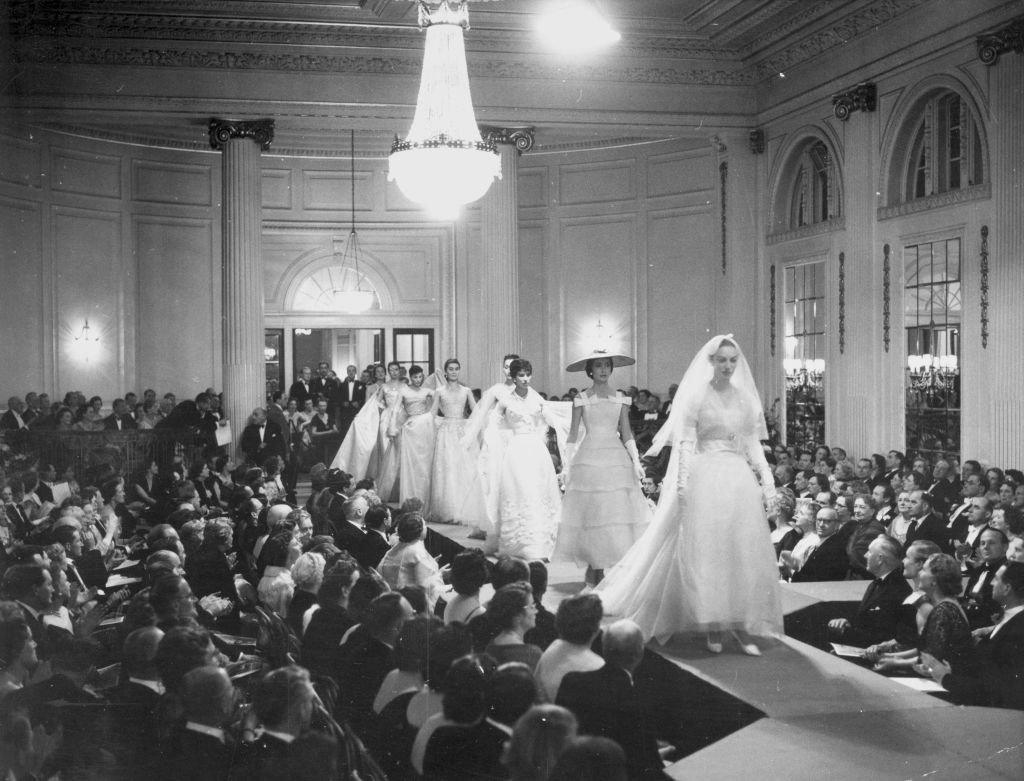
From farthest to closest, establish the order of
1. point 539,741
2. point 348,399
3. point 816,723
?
point 348,399 < point 816,723 < point 539,741

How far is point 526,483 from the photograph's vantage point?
732 centimetres

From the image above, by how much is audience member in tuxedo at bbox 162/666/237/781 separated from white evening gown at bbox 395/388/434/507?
727 centimetres

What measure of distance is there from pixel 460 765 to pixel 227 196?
1006 cm

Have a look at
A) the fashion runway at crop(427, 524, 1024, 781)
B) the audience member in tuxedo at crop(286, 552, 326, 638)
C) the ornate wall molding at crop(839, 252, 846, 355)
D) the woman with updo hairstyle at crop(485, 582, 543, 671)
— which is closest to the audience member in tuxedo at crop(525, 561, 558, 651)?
the fashion runway at crop(427, 524, 1024, 781)

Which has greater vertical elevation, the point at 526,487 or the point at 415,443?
the point at 415,443

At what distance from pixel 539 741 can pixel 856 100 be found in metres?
9.87

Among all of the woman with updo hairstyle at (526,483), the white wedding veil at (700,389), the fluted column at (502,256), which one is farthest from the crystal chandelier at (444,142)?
the fluted column at (502,256)

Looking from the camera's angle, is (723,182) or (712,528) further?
(723,182)

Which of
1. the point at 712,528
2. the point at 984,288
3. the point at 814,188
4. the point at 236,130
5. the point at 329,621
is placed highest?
the point at 236,130

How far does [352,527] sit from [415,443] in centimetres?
420

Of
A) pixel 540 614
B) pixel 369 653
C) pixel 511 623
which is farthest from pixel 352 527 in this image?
pixel 511 623

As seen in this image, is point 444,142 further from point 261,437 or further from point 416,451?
point 261,437

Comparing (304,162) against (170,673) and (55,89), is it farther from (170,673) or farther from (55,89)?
(170,673)

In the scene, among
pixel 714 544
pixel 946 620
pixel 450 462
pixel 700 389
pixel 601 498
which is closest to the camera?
pixel 946 620
